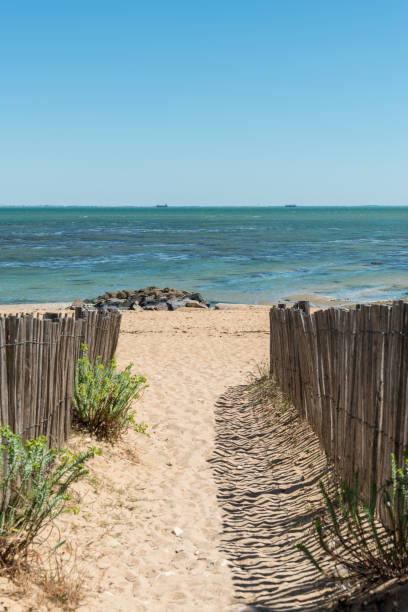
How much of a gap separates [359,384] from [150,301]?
16139mm

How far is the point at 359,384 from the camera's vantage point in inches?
145

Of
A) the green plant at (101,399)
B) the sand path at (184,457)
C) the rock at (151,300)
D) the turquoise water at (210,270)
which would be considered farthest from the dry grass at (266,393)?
the turquoise water at (210,270)

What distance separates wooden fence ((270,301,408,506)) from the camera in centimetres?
310

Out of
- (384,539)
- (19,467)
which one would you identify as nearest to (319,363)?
(384,539)

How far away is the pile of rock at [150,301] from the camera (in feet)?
61.4

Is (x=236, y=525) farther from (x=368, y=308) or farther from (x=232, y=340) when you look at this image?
(x=232, y=340)

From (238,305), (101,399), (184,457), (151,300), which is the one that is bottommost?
(184,457)

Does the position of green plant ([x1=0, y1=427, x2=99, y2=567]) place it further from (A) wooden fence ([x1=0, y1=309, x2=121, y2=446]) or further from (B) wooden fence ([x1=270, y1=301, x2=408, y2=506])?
(B) wooden fence ([x1=270, y1=301, x2=408, y2=506])

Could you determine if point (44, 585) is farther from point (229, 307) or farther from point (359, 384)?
point (229, 307)

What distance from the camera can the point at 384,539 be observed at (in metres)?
3.22

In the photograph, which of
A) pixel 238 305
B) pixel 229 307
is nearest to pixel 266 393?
pixel 229 307

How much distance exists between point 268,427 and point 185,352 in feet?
15.2

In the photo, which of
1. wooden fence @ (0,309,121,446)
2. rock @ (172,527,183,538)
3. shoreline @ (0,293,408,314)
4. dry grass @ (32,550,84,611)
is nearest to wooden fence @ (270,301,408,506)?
rock @ (172,527,183,538)

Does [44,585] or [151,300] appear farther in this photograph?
[151,300]
